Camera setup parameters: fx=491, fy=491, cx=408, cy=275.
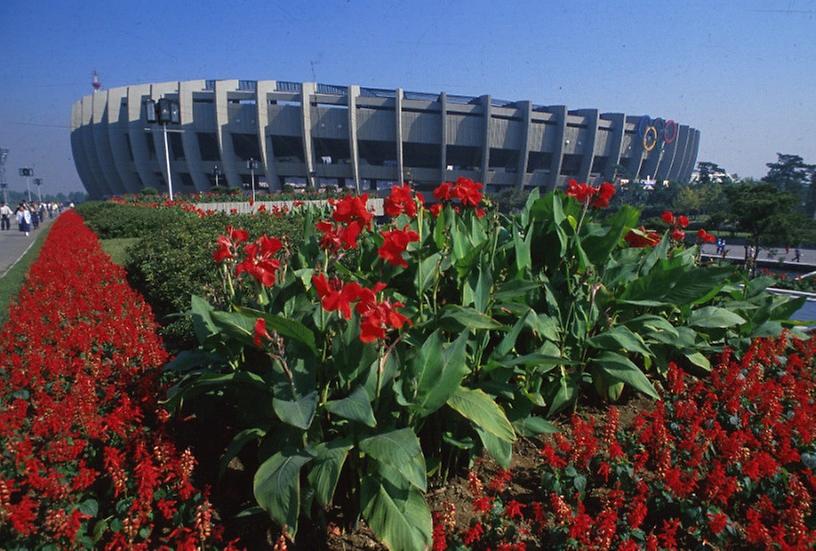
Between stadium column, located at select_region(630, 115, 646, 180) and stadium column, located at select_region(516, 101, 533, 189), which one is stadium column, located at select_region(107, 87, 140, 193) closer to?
stadium column, located at select_region(516, 101, 533, 189)

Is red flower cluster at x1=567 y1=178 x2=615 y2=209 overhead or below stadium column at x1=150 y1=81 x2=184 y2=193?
below

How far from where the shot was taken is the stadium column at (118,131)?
4875cm

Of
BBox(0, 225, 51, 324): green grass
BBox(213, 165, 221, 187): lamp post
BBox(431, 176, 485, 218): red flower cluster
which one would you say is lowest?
BBox(0, 225, 51, 324): green grass

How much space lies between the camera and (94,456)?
6.70 ft

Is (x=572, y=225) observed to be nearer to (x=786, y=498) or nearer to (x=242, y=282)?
(x=786, y=498)

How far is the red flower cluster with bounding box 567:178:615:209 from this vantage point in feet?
10.6

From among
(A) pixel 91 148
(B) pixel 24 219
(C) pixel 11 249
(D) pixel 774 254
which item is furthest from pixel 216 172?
(D) pixel 774 254

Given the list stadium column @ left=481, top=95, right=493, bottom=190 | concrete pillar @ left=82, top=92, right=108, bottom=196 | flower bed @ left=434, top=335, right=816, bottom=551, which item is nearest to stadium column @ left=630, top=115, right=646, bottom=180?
stadium column @ left=481, top=95, right=493, bottom=190

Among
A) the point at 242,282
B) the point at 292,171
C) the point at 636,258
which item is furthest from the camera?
the point at 292,171

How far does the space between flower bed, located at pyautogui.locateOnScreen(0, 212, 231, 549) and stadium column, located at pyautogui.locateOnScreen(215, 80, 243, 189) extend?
139ft

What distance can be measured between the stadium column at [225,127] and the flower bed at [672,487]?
43849mm

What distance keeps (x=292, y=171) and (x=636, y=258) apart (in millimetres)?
46284

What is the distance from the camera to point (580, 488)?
2020mm

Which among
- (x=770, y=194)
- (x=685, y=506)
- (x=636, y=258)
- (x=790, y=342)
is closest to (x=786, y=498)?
(x=685, y=506)
